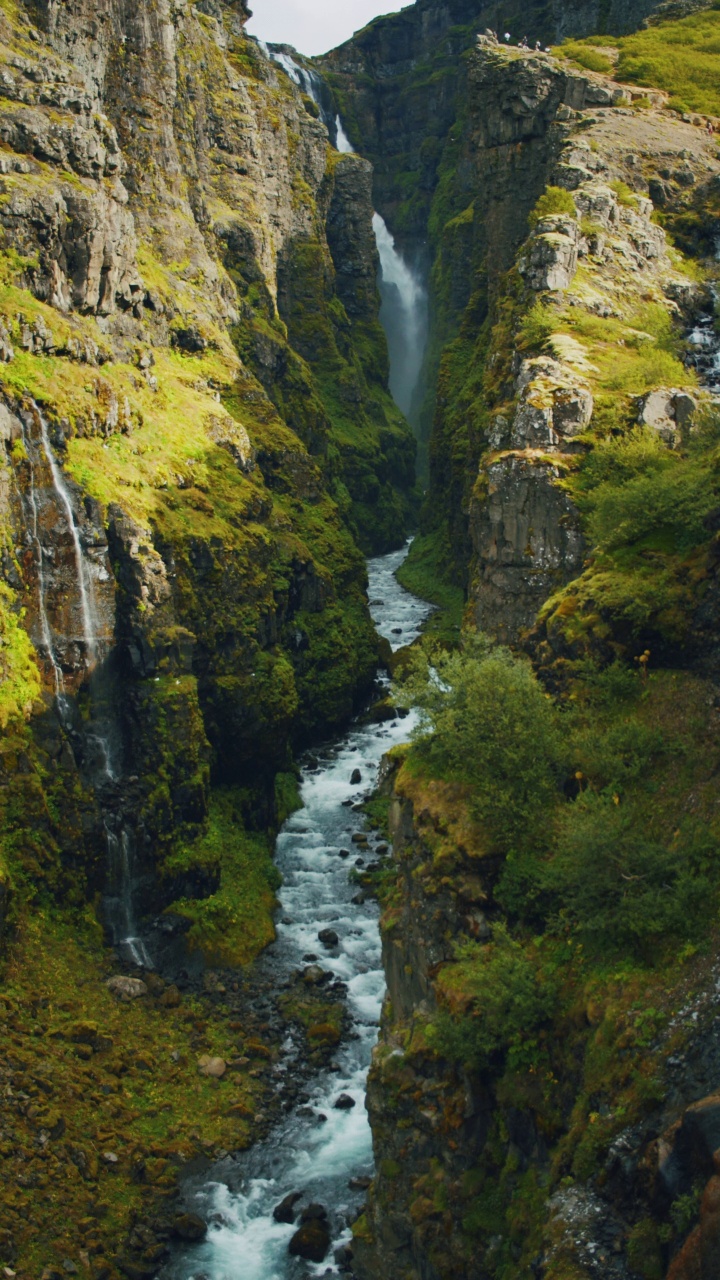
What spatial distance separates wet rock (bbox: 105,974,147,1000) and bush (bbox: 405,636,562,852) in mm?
14973

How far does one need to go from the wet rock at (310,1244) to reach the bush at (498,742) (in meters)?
12.4

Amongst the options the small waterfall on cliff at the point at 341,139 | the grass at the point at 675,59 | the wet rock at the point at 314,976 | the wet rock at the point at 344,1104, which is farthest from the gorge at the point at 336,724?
the small waterfall on cliff at the point at 341,139

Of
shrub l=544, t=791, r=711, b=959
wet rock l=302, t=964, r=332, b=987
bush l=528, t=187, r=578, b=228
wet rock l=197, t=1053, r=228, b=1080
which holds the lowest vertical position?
wet rock l=197, t=1053, r=228, b=1080

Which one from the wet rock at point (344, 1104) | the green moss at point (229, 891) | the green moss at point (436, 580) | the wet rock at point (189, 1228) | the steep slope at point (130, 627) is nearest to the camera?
the wet rock at point (189, 1228)

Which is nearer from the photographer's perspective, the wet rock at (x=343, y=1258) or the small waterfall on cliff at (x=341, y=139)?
the wet rock at (x=343, y=1258)

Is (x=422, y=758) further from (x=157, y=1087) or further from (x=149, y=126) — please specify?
(x=149, y=126)

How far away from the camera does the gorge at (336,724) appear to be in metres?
17.7

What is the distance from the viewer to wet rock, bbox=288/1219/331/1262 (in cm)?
2555

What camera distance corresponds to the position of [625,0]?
84125 mm

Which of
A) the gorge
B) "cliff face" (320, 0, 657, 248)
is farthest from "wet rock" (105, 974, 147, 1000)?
"cliff face" (320, 0, 657, 248)

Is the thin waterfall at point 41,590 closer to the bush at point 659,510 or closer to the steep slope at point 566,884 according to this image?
the steep slope at point 566,884

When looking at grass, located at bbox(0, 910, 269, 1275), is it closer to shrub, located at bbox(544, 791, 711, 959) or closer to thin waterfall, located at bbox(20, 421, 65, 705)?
thin waterfall, located at bbox(20, 421, 65, 705)

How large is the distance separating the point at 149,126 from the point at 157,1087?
4601 centimetres

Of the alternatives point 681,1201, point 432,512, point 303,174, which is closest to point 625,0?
point 303,174
